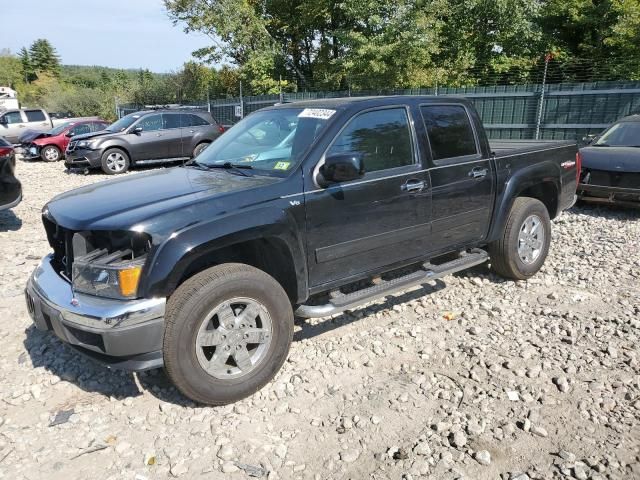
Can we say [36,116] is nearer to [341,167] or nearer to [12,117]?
[12,117]

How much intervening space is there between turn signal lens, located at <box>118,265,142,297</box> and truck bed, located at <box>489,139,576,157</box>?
3.50 meters

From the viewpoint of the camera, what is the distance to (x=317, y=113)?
392cm

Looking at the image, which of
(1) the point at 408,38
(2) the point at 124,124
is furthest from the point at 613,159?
(1) the point at 408,38

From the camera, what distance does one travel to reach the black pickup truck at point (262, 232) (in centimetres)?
295

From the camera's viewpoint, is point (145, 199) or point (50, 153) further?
point (50, 153)

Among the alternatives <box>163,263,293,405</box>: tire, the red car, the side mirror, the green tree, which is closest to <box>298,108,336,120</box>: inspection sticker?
the side mirror

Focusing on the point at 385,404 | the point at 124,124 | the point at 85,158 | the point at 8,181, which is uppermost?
the point at 124,124

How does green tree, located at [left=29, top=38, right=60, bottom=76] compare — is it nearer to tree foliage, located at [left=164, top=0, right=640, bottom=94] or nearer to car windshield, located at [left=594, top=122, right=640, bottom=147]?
tree foliage, located at [left=164, top=0, right=640, bottom=94]

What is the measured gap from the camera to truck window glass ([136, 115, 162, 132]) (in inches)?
559

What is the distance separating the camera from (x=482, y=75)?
2306 centimetres

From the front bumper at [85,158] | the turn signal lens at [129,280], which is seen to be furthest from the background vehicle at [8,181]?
the front bumper at [85,158]

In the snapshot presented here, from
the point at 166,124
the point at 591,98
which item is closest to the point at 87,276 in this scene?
the point at 166,124

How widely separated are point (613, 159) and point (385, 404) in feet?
21.5

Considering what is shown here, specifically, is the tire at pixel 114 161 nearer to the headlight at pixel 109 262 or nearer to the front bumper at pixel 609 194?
the front bumper at pixel 609 194
